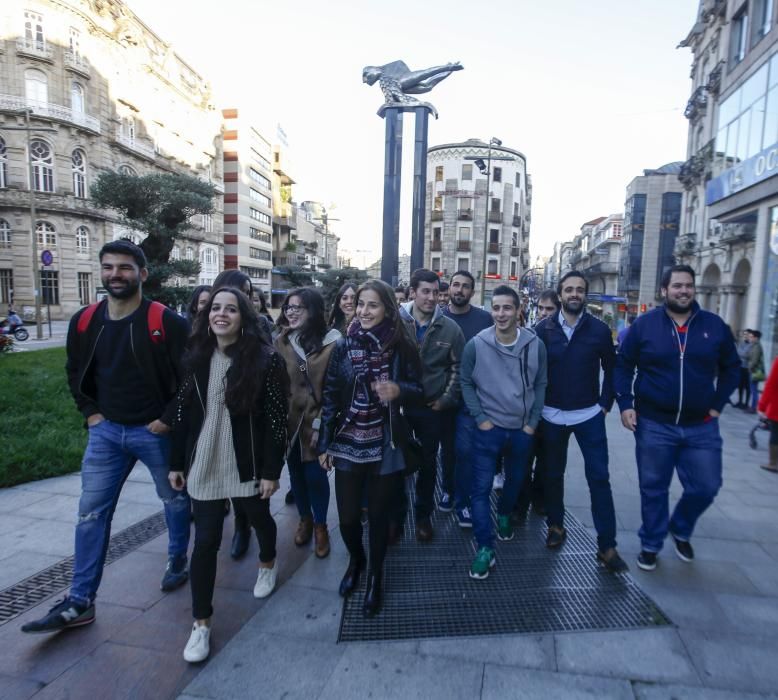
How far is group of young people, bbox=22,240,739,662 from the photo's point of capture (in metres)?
2.93

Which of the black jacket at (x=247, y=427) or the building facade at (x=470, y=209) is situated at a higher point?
the building facade at (x=470, y=209)

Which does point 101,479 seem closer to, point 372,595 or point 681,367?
point 372,595

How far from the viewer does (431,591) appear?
3432mm

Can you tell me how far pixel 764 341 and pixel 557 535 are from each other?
1306cm

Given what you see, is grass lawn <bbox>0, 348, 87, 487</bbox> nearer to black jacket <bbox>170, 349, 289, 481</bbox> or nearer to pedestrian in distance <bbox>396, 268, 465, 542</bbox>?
black jacket <bbox>170, 349, 289, 481</bbox>

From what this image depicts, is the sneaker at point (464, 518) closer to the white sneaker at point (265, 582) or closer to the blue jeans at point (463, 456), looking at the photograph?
the blue jeans at point (463, 456)

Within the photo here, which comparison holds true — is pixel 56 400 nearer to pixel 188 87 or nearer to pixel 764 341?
pixel 764 341

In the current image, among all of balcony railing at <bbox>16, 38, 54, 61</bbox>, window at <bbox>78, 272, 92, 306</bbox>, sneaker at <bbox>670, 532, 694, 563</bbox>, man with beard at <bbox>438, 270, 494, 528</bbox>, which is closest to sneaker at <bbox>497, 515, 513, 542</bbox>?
man with beard at <bbox>438, 270, 494, 528</bbox>

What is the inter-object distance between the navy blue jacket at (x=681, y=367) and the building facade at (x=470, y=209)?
49.5m

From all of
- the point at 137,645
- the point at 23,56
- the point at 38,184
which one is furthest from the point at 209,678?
the point at 23,56

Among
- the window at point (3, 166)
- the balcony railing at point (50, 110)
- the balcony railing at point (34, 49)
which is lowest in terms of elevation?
the window at point (3, 166)

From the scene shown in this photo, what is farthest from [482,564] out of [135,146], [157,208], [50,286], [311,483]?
[135,146]

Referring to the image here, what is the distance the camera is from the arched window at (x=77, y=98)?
36.4 meters

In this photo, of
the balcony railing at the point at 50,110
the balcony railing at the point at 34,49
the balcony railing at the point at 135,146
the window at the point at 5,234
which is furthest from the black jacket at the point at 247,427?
the balcony railing at the point at 135,146
